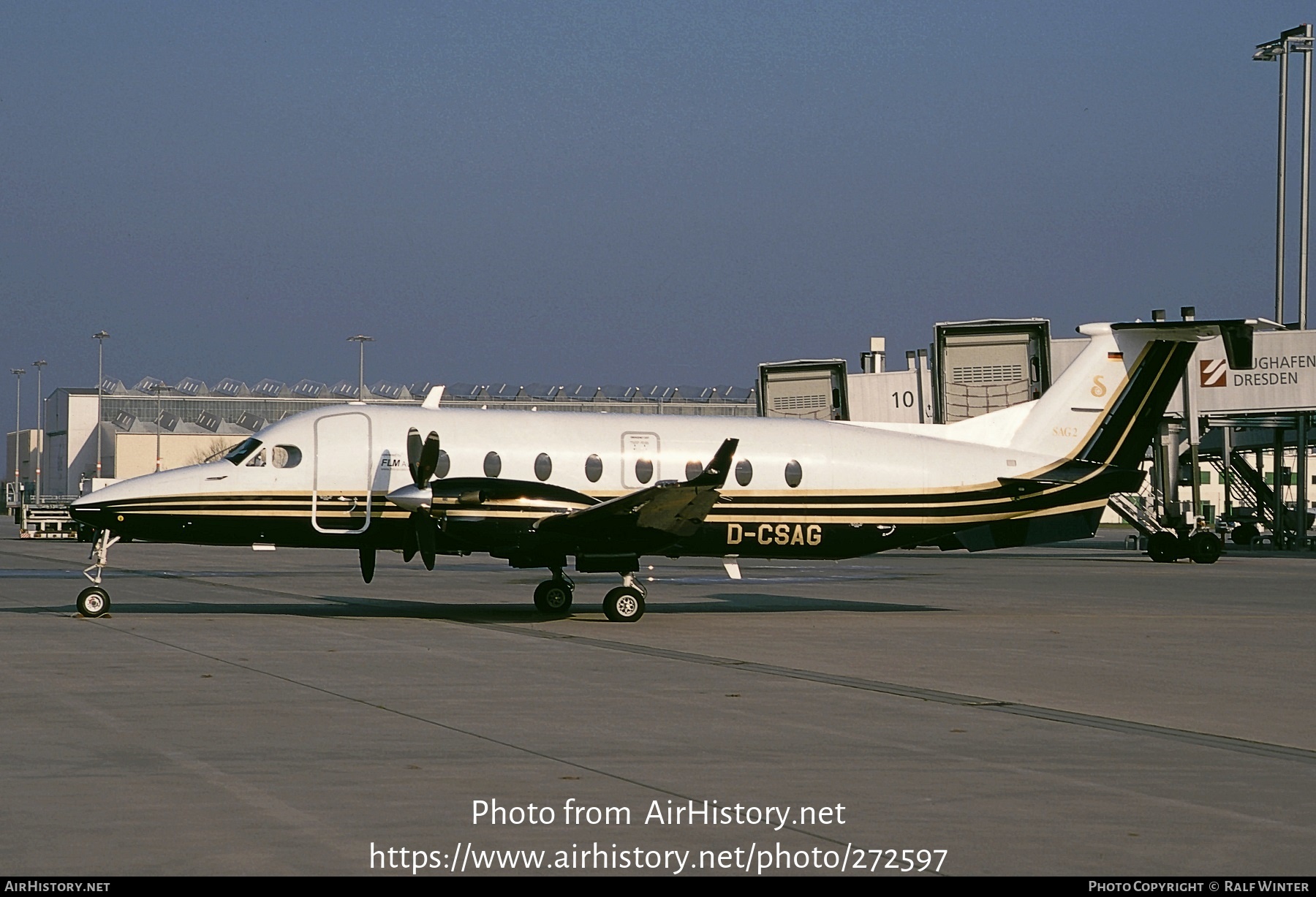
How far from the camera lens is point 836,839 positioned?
7.72 metres

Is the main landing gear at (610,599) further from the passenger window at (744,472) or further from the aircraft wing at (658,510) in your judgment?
the passenger window at (744,472)

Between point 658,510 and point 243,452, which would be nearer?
point 658,510

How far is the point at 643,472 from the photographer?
23734mm

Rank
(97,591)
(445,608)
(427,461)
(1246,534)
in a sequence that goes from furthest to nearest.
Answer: (1246,534) → (445,608) → (97,591) → (427,461)

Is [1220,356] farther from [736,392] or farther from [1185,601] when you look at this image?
[736,392]

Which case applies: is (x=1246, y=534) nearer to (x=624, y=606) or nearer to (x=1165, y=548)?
(x=1165, y=548)

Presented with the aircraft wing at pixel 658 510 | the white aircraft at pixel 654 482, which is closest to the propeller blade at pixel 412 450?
the white aircraft at pixel 654 482

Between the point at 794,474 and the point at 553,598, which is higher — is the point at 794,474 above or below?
above

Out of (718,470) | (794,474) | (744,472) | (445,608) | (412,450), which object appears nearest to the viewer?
(718,470)

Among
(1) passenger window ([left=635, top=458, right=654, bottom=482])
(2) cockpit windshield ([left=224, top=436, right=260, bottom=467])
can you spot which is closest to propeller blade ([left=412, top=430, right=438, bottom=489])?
(2) cockpit windshield ([left=224, top=436, right=260, bottom=467])

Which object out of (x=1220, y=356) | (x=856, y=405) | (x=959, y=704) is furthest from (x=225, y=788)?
(x=856, y=405)

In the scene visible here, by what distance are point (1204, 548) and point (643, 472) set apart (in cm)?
3200

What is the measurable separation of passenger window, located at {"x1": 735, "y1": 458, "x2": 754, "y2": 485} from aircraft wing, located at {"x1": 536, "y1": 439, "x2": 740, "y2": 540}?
152 cm

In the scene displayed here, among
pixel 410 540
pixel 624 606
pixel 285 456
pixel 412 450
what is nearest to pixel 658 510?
pixel 624 606
